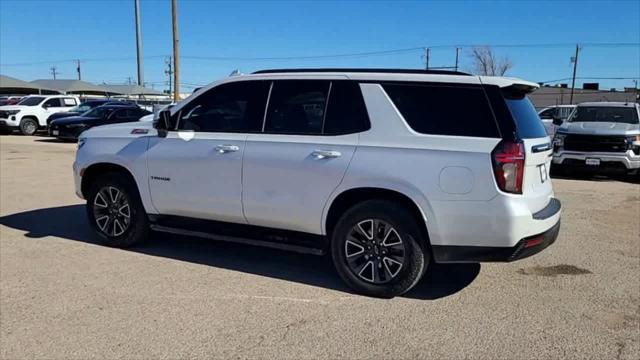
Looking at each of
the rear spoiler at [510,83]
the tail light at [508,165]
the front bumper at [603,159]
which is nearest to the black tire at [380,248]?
the tail light at [508,165]

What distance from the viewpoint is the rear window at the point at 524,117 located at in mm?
4254

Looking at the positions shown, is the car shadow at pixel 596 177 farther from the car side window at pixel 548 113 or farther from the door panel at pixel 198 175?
the door panel at pixel 198 175

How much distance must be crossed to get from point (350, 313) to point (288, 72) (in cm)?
231

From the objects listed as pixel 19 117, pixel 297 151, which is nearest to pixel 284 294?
pixel 297 151

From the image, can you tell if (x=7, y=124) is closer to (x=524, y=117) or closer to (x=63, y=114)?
(x=63, y=114)

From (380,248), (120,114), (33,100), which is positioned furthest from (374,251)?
(33,100)

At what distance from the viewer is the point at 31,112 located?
25281 millimetres

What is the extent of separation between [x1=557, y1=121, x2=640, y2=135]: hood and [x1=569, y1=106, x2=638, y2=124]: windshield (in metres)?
0.47

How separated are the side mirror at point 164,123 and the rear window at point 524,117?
10.7ft

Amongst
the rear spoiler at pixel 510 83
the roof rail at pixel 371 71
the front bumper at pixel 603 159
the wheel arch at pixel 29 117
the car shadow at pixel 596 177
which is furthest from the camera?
the wheel arch at pixel 29 117

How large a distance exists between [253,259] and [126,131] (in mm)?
1976

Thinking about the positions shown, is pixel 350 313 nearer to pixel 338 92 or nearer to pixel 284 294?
pixel 284 294

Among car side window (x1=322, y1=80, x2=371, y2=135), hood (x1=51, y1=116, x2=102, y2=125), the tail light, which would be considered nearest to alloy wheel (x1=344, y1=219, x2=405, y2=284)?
car side window (x1=322, y1=80, x2=371, y2=135)

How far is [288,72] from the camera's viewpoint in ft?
16.7
